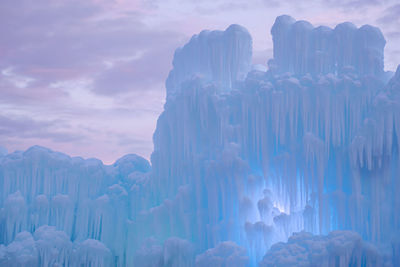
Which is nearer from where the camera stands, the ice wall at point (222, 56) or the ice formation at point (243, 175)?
the ice formation at point (243, 175)

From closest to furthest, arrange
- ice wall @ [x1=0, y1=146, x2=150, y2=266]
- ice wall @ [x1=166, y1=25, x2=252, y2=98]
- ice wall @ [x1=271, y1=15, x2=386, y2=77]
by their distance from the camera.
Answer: ice wall @ [x1=271, y1=15, x2=386, y2=77]
ice wall @ [x1=0, y1=146, x2=150, y2=266]
ice wall @ [x1=166, y1=25, x2=252, y2=98]

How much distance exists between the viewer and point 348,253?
1666 cm

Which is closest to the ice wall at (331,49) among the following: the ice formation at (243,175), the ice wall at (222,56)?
the ice formation at (243,175)

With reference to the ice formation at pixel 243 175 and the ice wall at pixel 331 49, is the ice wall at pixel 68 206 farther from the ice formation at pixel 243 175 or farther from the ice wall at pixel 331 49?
the ice wall at pixel 331 49

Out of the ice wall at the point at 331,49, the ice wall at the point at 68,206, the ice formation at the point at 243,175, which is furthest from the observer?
the ice wall at the point at 68,206

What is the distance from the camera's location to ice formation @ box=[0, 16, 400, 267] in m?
18.0

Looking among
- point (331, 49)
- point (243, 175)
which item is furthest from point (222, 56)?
point (243, 175)

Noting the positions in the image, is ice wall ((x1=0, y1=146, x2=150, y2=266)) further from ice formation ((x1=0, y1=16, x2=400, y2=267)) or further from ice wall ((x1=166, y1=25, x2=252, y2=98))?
ice wall ((x1=166, y1=25, x2=252, y2=98))

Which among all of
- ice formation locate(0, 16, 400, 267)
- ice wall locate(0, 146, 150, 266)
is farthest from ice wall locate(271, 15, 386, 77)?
ice wall locate(0, 146, 150, 266)

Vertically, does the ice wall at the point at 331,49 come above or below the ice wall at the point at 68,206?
above

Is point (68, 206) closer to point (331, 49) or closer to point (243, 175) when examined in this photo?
point (243, 175)

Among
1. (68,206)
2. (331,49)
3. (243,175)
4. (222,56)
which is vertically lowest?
(68,206)

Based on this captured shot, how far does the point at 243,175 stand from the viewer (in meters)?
20.2

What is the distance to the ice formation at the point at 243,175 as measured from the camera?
59.1 ft
